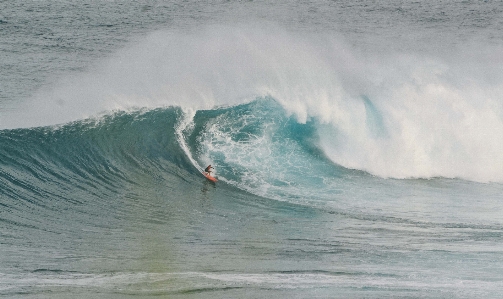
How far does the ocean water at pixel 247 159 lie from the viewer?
18109 mm

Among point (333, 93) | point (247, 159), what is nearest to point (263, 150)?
point (247, 159)

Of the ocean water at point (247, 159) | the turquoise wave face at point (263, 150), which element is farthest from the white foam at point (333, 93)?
the turquoise wave face at point (263, 150)

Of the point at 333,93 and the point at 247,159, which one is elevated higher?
the point at 333,93

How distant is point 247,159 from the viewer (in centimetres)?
2536

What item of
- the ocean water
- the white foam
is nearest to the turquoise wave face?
the ocean water

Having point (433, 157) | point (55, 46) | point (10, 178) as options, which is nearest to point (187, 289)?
point (10, 178)

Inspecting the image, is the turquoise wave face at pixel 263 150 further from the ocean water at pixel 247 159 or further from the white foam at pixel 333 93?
the white foam at pixel 333 93

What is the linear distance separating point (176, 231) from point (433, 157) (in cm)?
1098

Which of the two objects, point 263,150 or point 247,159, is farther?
point 263,150

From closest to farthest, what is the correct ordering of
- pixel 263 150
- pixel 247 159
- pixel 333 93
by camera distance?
pixel 247 159
pixel 263 150
pixel 333 93

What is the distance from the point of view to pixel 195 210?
22.1 meters

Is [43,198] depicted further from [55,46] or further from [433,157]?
[55,46]

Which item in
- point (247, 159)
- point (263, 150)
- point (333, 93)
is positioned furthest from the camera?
point (333, 93)

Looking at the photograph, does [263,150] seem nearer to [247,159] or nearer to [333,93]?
[247,159]
